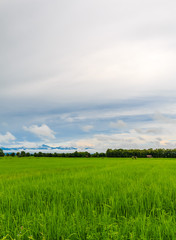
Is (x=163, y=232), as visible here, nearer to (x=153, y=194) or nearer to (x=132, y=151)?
(x=153, y=194)

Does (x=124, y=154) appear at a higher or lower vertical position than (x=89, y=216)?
lower

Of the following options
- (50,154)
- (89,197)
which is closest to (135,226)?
(89,197)

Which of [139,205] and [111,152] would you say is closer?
[139,205]

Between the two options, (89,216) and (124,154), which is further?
(124,154)

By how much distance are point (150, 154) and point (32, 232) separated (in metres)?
87.1

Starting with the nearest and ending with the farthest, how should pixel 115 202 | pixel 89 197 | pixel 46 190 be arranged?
pixel 115 202 < pixel 89 197 < pixel 46 190

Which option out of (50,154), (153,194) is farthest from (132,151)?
(153,194)

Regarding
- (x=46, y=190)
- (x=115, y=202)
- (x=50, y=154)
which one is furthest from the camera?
(x=50, y=154)

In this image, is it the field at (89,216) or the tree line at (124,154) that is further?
the tree line at (124,154)

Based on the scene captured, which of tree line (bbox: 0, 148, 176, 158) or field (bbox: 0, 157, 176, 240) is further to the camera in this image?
tree line (bbox: 0, 148, 176, 158)

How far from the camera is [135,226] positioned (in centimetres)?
289

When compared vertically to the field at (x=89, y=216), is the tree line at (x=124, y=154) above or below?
below

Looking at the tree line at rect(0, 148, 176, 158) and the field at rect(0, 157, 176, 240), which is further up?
the field at rect(0, 157, 176, 240)

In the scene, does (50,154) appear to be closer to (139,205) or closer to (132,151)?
(132,151)
